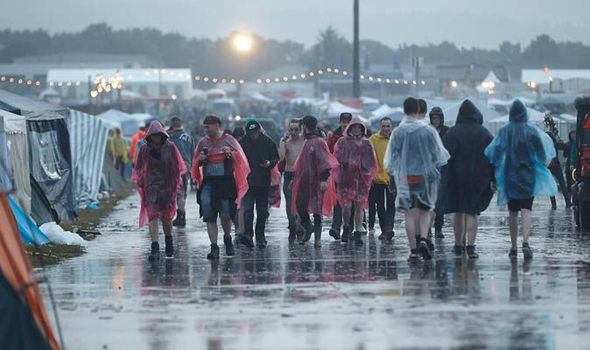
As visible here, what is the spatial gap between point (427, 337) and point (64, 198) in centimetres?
1292

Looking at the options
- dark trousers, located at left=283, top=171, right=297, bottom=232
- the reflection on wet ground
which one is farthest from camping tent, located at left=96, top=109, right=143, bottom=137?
the reflection on wet ground

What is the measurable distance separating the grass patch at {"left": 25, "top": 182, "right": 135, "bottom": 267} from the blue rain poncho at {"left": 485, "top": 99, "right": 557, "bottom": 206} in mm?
5086

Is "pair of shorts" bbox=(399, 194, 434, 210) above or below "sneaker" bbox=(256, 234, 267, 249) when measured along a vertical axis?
above

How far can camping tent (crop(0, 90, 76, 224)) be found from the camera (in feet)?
63.6

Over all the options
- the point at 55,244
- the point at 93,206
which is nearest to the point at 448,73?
the point at 93,206

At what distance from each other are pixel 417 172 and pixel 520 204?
4.04 ft

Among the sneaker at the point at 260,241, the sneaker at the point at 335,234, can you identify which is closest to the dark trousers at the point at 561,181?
the sneaker at the point at 335,234

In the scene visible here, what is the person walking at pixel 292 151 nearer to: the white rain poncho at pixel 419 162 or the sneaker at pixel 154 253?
the sneaker at pixel 154 253

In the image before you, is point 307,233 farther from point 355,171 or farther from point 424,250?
point 424,250

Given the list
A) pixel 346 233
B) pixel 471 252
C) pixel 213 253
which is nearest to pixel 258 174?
pixel 346 233

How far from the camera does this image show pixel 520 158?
567 inches

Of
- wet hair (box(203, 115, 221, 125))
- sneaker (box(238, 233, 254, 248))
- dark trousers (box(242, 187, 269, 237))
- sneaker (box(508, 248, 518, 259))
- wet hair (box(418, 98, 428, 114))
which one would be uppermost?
wet hair (box(418, 98, 428, 114))

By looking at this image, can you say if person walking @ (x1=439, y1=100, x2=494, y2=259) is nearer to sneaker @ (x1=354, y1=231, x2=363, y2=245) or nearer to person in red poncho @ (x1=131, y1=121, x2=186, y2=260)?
sneaker @ (x1=354, y1=231, x2=363, y2=245)

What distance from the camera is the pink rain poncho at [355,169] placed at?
17047mm
